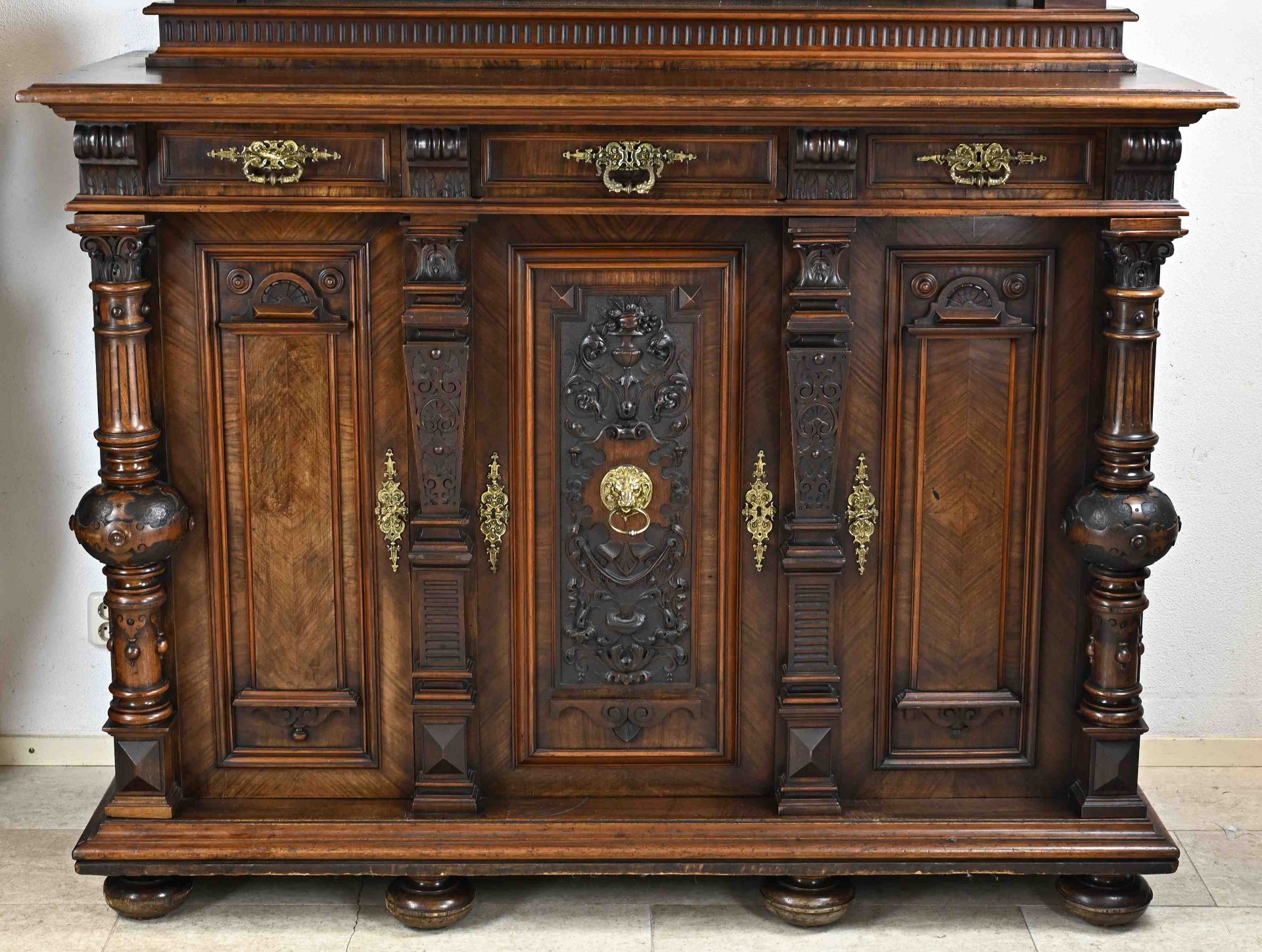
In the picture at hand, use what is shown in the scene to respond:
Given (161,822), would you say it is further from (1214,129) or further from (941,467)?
(1214,129)

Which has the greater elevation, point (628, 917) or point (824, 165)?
point (824, 165)

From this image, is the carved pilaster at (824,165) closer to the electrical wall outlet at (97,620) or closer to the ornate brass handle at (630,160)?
the ornate brass handle at (630,160)

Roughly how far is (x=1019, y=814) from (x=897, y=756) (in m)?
0.24

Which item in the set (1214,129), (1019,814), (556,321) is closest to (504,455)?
(556,321)

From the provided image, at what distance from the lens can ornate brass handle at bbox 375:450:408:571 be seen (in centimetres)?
307

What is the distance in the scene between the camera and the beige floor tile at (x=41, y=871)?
3.29 metres

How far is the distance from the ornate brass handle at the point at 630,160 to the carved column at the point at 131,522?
741 millimetres

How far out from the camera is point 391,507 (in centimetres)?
308

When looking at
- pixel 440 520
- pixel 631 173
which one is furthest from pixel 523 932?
pixel 631 173

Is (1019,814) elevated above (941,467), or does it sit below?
below

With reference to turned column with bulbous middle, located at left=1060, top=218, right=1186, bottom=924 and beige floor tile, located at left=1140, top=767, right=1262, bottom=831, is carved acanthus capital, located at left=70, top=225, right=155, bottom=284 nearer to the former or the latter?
turned column with bulbous middle, located at left=1060, top=218, right=1186, bottom=924

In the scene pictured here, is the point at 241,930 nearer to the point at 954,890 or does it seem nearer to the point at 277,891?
the point at 277,891

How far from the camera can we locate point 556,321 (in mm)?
3012

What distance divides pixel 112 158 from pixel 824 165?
1154mm
